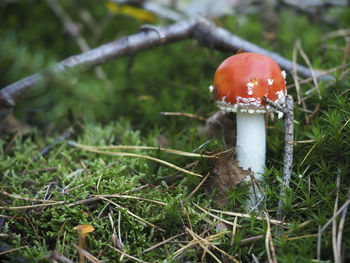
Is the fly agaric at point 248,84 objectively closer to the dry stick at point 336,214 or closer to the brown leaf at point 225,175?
the brown leaf at point 225,175

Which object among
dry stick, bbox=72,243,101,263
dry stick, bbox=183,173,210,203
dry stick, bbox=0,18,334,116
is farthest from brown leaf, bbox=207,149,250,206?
dry stick, bbox=0,18,334,116

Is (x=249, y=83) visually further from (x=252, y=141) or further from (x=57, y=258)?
(x=57, y=258)

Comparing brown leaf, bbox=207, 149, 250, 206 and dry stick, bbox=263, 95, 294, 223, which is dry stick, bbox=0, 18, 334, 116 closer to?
dry stick, bbox=263, 95, 294, 223

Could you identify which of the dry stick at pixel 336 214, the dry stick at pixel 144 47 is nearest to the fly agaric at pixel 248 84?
the dry stick at pixel 336 214

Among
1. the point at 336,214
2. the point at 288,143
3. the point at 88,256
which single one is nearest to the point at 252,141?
the point at 288,143

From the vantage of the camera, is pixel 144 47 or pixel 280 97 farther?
pixel 144 47

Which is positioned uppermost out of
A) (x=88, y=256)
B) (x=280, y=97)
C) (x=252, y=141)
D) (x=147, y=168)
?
(x=280, y=97)
